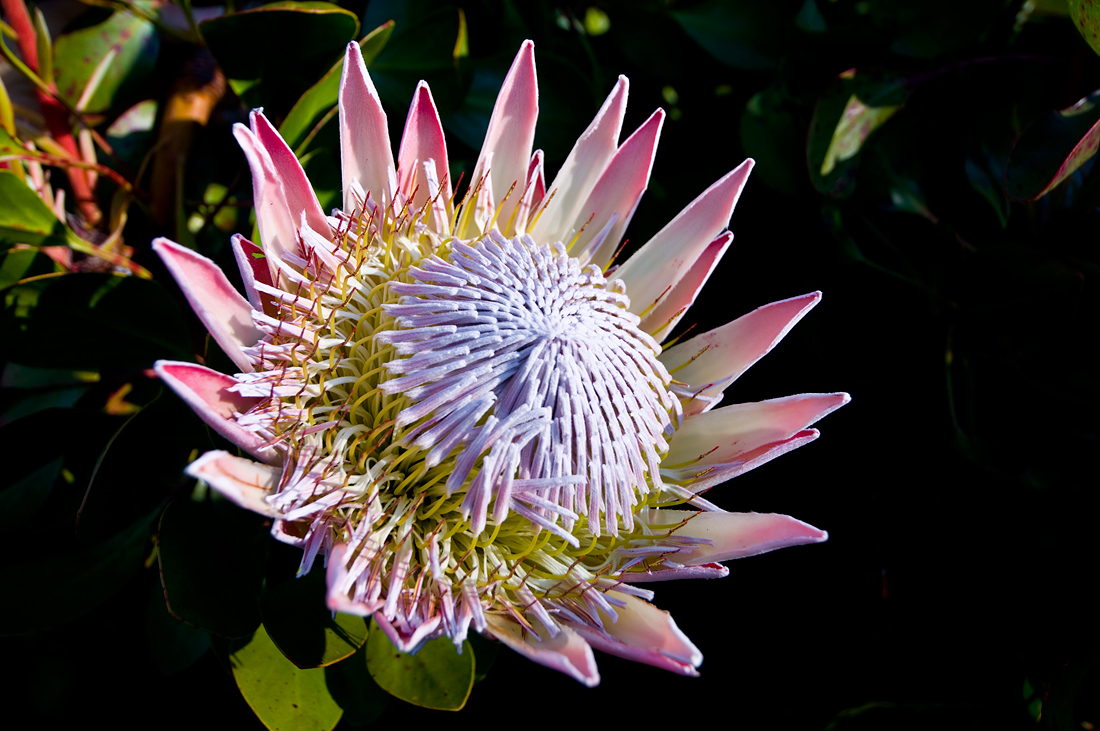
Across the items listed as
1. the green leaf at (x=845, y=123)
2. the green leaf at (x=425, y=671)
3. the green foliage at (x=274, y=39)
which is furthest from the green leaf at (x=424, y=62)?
the green leaf at (x=425, y=671)

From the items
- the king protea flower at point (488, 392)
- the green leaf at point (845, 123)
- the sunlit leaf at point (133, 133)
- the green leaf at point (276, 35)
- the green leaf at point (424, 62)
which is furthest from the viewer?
the sunlit leaf at point (133, 133)

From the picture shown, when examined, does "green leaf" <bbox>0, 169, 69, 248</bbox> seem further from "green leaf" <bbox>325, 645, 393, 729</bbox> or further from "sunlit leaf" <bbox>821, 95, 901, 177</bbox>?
"sunlit leaf" <bbox>821, 95, 901, 177</bbox>

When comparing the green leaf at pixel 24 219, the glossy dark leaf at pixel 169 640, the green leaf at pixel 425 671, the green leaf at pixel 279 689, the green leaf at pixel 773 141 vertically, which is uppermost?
the green leaf at pixel 773 141

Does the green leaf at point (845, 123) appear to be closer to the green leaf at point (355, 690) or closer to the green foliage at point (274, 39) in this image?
the green foliage at point (274, 39)

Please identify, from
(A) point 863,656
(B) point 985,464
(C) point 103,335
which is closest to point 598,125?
(C) point 103,335

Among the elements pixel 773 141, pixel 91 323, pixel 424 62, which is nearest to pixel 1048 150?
pixel 773 141

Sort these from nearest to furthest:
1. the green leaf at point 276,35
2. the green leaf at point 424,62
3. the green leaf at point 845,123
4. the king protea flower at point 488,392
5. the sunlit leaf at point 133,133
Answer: the king protea flower at point 488,392, the green leaf at point 276,35, the green leaf at point 424,62, the green leaf at point 845,123, the sunlit leaf at point 133,133

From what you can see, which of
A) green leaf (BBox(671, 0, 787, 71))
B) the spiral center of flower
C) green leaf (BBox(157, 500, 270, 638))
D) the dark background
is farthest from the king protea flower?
green leaf (BBox(671, 0, 787, 71))

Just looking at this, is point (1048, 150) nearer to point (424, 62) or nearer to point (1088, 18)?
point (1088, 18)
